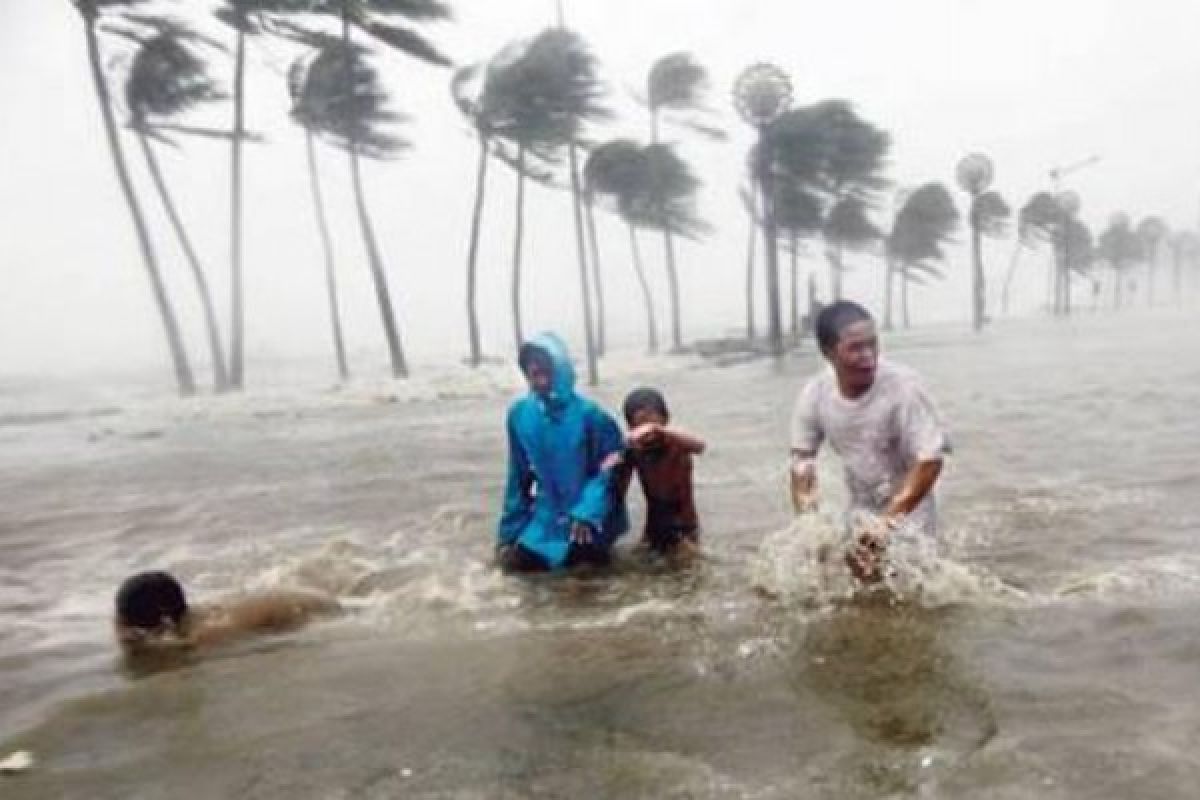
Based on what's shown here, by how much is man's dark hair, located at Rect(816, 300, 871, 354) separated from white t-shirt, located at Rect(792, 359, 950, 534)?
28cm

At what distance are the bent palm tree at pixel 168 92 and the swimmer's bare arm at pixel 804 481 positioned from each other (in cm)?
2656

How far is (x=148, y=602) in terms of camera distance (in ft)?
18.8

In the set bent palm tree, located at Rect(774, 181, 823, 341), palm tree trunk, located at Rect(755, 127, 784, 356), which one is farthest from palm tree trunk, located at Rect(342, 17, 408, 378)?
bent palm tree, located at Rect(774, 181, 823, 341)

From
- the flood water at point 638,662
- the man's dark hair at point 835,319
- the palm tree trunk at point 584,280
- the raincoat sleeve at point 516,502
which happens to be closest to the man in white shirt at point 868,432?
the man's dark hair at point 835,319

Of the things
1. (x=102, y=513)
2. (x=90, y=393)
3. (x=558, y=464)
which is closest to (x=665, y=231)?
(x=90, y=393)

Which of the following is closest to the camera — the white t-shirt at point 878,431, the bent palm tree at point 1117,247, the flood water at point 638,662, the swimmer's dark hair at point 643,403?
the flood water at point 638,662

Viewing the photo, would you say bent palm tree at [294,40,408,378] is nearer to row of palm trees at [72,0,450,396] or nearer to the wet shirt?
row of palm trees at [72,0,450,396]

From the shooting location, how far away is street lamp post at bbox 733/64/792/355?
34875 mm

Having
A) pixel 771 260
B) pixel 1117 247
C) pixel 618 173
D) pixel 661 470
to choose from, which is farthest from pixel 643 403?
pixel 1117 247

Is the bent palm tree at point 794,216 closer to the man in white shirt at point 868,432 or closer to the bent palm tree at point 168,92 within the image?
the bent palm tree at point 168,92

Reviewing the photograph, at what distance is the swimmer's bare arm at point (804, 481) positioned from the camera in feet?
A: 18.6

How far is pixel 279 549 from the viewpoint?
8.59 m

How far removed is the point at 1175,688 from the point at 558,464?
3.48 meters

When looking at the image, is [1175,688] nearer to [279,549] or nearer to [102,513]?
[279,549]
